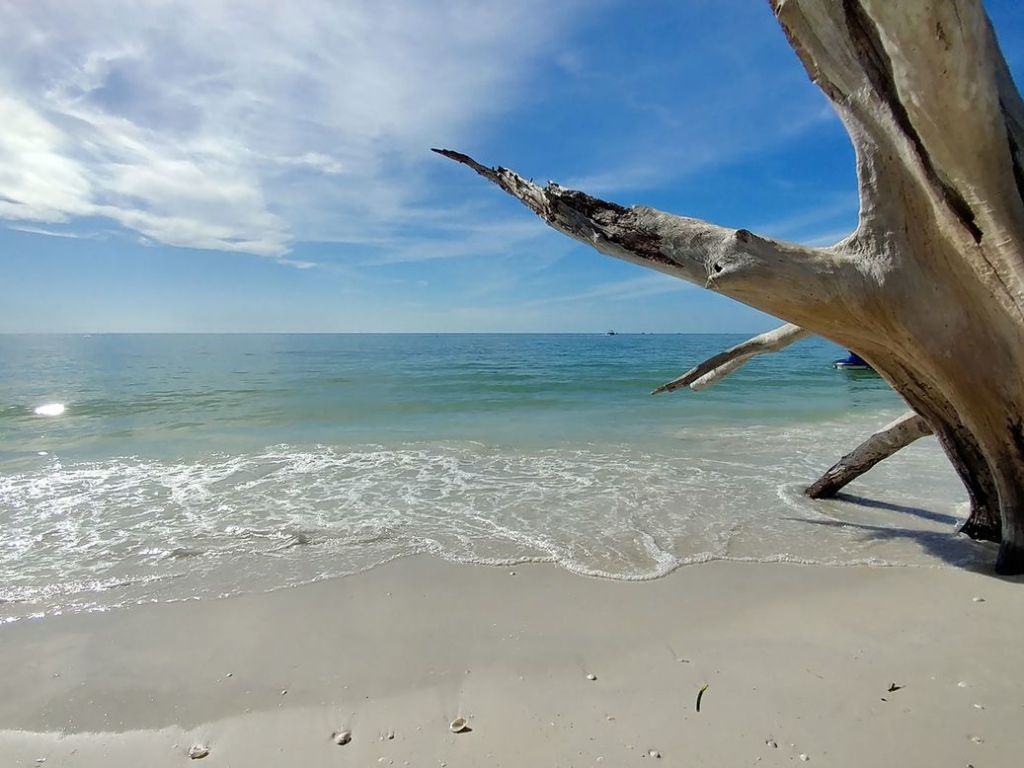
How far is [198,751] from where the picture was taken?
2334 millimetres

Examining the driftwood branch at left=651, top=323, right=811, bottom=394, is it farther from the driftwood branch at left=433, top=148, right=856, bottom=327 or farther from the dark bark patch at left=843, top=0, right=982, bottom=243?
the dark bark patch at left=843, top=0, right=982, bottom=243

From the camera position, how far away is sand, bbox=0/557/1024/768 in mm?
2291

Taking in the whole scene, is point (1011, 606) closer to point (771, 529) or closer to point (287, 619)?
point (771, 529)

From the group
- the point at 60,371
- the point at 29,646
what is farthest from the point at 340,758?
the point at 60,371

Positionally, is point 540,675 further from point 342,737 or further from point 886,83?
point 886,83

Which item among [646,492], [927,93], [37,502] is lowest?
[37,502]

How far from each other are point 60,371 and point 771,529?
36832 millimetres

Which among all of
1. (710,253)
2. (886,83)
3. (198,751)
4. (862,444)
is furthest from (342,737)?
(862,444)

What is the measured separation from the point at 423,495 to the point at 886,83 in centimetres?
559

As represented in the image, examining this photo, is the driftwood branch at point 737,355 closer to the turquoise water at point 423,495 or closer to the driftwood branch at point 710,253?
the turquoise water at point 423,495

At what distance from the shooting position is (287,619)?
3514mm

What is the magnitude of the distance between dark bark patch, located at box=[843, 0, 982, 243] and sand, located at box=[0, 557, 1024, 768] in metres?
2.27

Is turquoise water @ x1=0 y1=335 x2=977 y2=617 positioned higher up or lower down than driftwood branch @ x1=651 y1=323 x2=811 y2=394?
lower down

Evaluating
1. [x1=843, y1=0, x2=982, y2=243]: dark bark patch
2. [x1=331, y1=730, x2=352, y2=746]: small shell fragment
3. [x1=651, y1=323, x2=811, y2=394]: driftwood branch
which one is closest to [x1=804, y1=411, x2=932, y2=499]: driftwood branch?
[x1=651, y1=323, x2=811, y2=394]: driftwood branch
